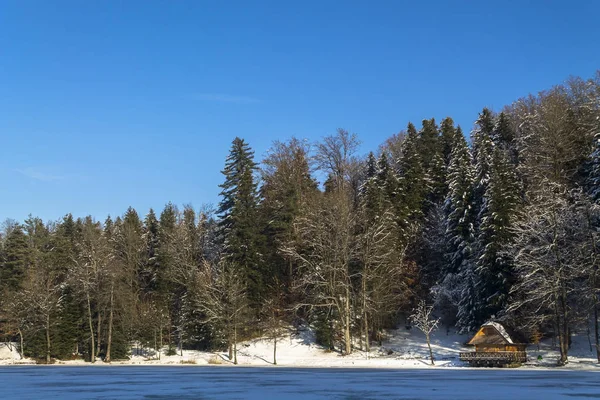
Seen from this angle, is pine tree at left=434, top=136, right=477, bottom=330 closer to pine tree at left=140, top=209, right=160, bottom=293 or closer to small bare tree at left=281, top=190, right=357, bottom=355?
small bare tree at left=281, top=190, right=357, bottom=355

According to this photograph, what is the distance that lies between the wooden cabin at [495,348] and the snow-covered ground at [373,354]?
4.14ft

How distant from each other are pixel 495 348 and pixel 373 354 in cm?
1478

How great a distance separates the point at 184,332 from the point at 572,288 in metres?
44.3

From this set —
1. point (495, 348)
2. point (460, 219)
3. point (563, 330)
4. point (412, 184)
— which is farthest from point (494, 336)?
point (412, 184)

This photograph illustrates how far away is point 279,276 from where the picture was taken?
7844 cm

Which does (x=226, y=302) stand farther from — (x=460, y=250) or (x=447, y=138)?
(x=447, y=138)

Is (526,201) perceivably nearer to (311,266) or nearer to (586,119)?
(586,119)

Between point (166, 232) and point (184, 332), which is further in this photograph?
point (166, 232)

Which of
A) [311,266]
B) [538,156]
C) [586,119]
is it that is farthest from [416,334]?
[586,119]

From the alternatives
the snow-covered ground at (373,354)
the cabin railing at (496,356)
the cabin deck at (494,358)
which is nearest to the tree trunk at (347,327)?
the snow-covered ground at (373,354)

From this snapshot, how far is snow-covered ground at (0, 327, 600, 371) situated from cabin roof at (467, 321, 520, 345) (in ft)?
9.07

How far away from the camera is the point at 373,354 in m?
65.7

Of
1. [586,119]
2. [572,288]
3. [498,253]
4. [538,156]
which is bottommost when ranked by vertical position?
[572,288]

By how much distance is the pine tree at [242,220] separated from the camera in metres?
74.0
